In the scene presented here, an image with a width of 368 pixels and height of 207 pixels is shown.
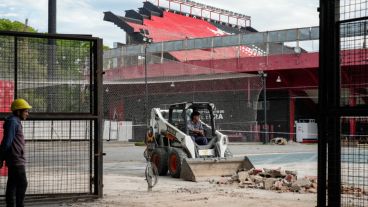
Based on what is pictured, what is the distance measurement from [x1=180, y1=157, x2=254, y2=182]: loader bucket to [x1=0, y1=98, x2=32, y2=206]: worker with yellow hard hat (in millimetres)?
7091

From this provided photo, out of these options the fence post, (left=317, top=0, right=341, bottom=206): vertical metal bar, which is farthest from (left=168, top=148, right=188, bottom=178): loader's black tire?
(left=317, top=0, right=341, bottom=206): vertical metal bar

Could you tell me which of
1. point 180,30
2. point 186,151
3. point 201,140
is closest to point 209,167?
point 186,151

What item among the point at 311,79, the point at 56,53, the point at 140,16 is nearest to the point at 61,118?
the point at 56,53

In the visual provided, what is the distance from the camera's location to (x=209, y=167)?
1517 centimetres

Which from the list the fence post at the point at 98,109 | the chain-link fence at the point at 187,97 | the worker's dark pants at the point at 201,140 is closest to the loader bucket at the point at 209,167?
the worker's dark pants at the point at 201,140

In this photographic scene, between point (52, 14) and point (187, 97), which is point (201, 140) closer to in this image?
point (52, 14)

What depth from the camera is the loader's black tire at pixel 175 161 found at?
15339mm

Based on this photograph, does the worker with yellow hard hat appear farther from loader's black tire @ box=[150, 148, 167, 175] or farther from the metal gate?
loader's black tire @ box=[150, 148, 167, 175]

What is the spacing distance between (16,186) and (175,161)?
8048mm

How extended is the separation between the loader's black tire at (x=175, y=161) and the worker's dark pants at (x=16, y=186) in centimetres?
761

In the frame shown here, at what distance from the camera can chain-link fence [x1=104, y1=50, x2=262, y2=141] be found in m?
32.0

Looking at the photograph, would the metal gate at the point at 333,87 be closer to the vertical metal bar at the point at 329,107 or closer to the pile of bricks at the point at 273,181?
the vertical metal bar at the point at 329,107

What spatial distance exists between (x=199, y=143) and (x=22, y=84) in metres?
6.68

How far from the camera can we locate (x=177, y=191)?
1211 centimetres
